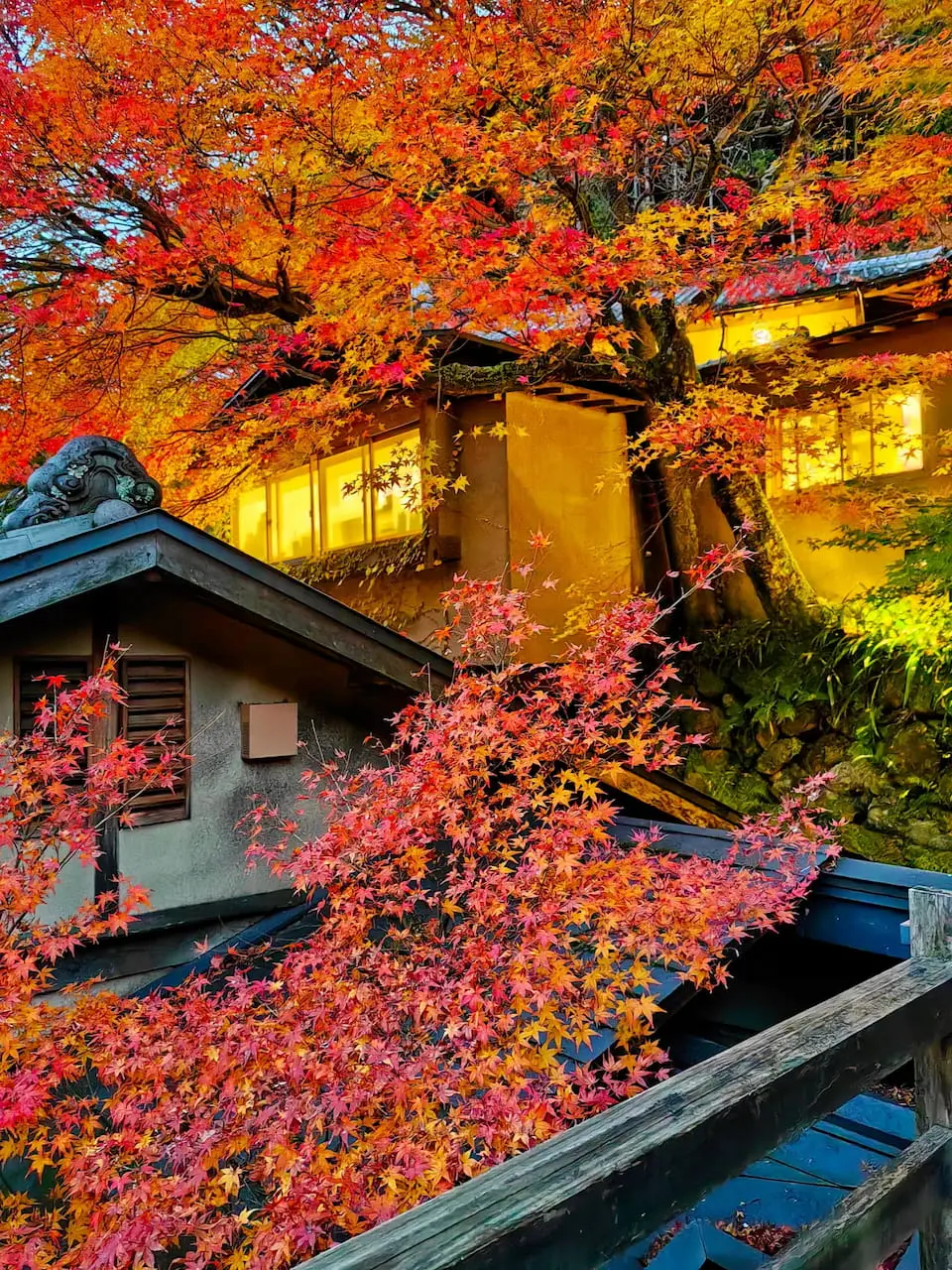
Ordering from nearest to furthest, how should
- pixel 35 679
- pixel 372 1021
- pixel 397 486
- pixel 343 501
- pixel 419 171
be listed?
1. pixel 372 1021
2. pixel 35 679
3. pixel 419 171
4. pixel 397 486
5. pixel 343 501

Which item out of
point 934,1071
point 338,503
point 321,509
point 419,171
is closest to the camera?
point 934,1071

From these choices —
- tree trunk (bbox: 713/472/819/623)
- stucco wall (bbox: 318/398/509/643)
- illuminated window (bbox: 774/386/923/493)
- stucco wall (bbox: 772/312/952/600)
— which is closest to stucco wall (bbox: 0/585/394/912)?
stucco wall (bbox: 318/398/509/643)

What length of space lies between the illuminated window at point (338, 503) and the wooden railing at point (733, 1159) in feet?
35.3

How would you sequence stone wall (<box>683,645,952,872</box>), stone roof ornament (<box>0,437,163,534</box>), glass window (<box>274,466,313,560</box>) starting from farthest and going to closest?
glass window (<box>274,466,313,560</box>) < stone wall (<box>683,645,952,872</box>) < stone roof ornament (<box>0,437,163,534</box>)

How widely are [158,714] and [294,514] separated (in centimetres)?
1016

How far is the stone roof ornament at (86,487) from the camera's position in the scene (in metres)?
5.88

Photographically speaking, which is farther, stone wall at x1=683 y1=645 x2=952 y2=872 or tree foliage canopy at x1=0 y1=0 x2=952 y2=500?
stone wall at x1=683 y1=645 x2=952 y2=872

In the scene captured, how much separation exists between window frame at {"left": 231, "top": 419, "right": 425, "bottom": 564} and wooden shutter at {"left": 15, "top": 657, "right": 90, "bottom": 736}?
729 cm

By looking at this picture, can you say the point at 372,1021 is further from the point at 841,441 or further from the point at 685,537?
the point at 841,441

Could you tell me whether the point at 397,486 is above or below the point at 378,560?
above

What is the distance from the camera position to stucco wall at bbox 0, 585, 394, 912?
5949mm

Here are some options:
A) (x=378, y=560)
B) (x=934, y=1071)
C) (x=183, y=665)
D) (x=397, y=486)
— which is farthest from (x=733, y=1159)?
(x=397, y=486)

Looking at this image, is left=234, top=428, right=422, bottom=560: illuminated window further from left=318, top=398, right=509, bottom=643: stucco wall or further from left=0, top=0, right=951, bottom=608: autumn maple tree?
left=0, top=0, right=951, bottom=608: autumn maple tree

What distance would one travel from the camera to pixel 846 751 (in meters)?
10.7
